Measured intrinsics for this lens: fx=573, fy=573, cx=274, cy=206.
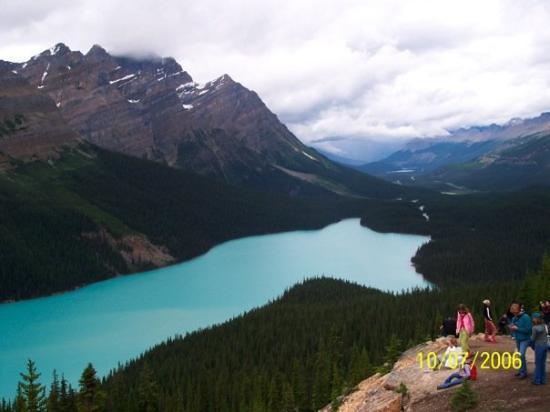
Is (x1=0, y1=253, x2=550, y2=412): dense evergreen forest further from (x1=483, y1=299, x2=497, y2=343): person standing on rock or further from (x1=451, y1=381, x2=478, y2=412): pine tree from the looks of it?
(x1=451, y1=381, x2=478, y2=412): pine tree

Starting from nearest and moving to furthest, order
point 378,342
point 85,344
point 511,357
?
point 511,357
point 378,342
point 85,344

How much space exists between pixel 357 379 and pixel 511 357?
24.7 m

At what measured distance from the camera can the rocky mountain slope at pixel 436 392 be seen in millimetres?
23688

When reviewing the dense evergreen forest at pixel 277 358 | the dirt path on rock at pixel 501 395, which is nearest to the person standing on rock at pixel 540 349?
the dirt path on rock at pixel 501 395

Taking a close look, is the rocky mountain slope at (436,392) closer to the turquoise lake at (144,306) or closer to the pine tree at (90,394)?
the pine tree at (90,394)

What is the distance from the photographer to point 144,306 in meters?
130

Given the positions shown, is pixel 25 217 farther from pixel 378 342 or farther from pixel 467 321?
pixel 467 321

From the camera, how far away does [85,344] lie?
331ft

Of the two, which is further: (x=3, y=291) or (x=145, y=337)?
(x=3, y=291)

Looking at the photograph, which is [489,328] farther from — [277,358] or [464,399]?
[277,358]

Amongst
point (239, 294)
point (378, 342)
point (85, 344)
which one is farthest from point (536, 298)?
point (239, 294)

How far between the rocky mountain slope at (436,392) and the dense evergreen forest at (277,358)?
6240 mm

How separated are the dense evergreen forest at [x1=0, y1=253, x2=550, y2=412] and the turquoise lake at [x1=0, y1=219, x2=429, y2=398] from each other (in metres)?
11.3

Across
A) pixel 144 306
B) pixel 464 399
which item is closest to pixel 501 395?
pixel 464 399
